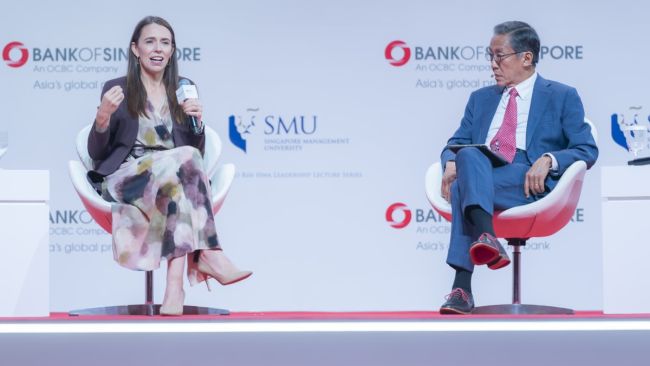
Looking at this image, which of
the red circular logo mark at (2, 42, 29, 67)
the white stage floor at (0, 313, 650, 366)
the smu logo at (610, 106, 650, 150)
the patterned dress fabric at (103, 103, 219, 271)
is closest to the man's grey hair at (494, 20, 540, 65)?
the patterned dress fabric at (103, 103, 219, 271)

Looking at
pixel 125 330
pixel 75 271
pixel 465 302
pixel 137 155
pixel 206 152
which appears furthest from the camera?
pixel 75 271

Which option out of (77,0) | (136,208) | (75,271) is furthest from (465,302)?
(77,0)

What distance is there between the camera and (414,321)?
284cm

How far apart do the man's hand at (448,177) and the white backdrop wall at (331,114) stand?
1.66m

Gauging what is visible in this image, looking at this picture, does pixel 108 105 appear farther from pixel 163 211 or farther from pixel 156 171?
pixel 163 211

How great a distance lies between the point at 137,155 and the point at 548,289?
8.98 feet

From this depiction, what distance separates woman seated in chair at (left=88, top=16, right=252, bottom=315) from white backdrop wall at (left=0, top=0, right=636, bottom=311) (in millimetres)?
1668

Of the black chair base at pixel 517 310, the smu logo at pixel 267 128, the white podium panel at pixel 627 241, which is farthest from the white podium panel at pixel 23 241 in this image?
the white podium panel at pixel 627 241

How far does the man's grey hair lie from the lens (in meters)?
4.66

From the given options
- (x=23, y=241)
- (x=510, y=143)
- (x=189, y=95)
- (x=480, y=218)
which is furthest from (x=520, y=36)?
(x=23, y=241)

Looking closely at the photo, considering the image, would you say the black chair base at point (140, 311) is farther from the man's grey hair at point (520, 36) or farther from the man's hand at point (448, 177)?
the man's grey hair at point (520, 36)

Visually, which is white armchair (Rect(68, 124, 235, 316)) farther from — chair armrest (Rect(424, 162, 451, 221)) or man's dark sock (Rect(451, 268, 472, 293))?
man's dark sock (Rect(451, 268, 472, 293))

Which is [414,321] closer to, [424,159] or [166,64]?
[166,64]

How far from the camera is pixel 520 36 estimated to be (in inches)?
183
